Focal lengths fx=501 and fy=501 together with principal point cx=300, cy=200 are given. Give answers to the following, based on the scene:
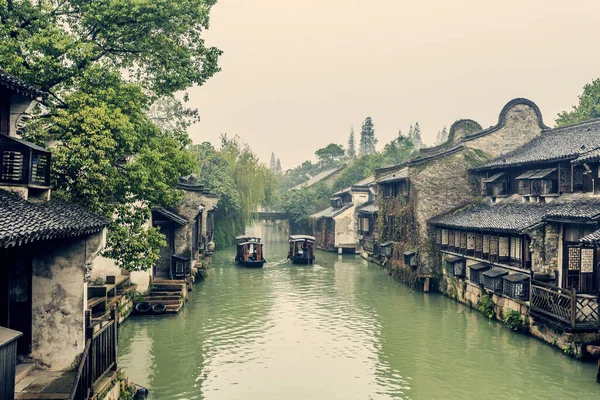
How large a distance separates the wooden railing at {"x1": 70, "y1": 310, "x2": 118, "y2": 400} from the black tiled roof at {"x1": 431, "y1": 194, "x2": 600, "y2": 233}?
50.3 ft

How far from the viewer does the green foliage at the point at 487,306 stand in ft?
74.4

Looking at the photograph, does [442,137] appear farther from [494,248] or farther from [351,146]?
[494,248]

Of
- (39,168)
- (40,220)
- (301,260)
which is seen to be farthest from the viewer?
(301,260)

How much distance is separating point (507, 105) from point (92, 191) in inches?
1031

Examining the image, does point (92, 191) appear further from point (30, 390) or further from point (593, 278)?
point (593, 278)

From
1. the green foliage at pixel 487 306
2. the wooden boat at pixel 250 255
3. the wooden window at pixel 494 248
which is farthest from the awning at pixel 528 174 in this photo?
the wooden boat at pixel 250 255

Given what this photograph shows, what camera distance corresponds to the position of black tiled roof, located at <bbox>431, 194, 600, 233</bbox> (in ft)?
60.8

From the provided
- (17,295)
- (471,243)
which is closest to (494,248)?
(471,243)

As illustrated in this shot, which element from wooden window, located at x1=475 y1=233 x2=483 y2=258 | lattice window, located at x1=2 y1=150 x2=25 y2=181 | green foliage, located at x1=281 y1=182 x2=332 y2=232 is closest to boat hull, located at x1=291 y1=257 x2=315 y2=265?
wooden window, located at x1=475 y1=233 x2=483 y2=258

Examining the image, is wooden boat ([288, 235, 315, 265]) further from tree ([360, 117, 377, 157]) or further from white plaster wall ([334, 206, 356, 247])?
tree ([360, 117, 377, 157])

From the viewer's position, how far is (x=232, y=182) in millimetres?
51969

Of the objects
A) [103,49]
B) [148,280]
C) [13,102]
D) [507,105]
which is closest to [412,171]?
[507,105]

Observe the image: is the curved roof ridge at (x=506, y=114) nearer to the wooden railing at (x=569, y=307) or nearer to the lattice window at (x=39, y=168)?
the wooden railing at (x=569, y=307)

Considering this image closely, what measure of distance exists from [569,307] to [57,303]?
15863mm
